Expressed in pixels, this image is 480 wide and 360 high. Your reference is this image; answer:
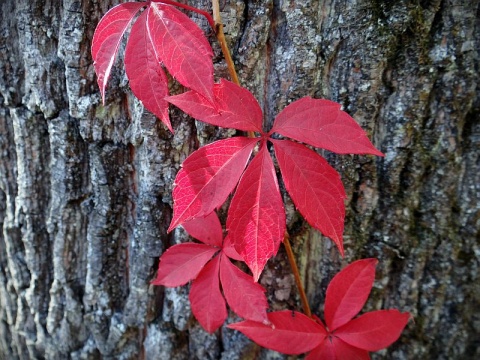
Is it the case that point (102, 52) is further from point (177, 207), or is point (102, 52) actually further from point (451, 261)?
point (451, 261)

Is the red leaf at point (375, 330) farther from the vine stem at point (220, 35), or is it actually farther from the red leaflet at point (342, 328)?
the vine stem at point (220, 35)

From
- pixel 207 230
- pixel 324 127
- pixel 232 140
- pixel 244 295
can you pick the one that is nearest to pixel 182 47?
pixel 232 140

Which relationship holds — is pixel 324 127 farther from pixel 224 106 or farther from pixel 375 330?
pixel 375 330

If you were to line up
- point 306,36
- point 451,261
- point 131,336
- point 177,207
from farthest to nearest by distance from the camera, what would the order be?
point 131,336
point 451,261
point 306,36
point 177,207

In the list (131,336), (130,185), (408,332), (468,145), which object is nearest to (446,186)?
(468,145)

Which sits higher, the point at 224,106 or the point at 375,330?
the point at 224,106

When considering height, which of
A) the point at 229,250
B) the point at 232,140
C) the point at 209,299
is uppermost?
the point at 232,140

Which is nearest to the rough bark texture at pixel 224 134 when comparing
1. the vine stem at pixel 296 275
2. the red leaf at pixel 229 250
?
the vine stem at pixel 296 275
